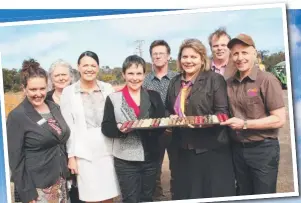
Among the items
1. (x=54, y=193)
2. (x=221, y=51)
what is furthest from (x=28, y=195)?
(x=221, y=51)

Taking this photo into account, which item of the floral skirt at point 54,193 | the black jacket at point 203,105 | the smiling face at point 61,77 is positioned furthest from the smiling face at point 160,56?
the floral skirt at point 54,193

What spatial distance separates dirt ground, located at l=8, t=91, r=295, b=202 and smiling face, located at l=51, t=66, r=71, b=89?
781mm

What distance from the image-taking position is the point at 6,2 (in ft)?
9.88

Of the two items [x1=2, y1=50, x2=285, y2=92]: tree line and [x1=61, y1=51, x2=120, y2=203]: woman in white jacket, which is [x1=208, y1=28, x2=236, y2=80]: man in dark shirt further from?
[x1=61, y1=51, x2=120, y2=203]: woman in white jacket

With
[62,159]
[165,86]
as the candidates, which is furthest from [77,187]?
[165,86]

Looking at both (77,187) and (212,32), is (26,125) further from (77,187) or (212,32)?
(212,32)

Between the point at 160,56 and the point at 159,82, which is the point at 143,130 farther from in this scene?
the point at 160,56

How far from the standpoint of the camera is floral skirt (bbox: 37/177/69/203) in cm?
305

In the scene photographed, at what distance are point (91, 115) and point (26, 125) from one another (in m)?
0.40

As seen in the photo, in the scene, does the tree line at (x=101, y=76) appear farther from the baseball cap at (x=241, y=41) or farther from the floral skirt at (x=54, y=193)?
the floral skirt at (x=54, y=193)

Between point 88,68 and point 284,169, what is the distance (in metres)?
1.40

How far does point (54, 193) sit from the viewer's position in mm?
3062

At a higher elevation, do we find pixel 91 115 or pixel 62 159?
pixel 91 115

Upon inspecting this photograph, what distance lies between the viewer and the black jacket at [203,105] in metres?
3.02
